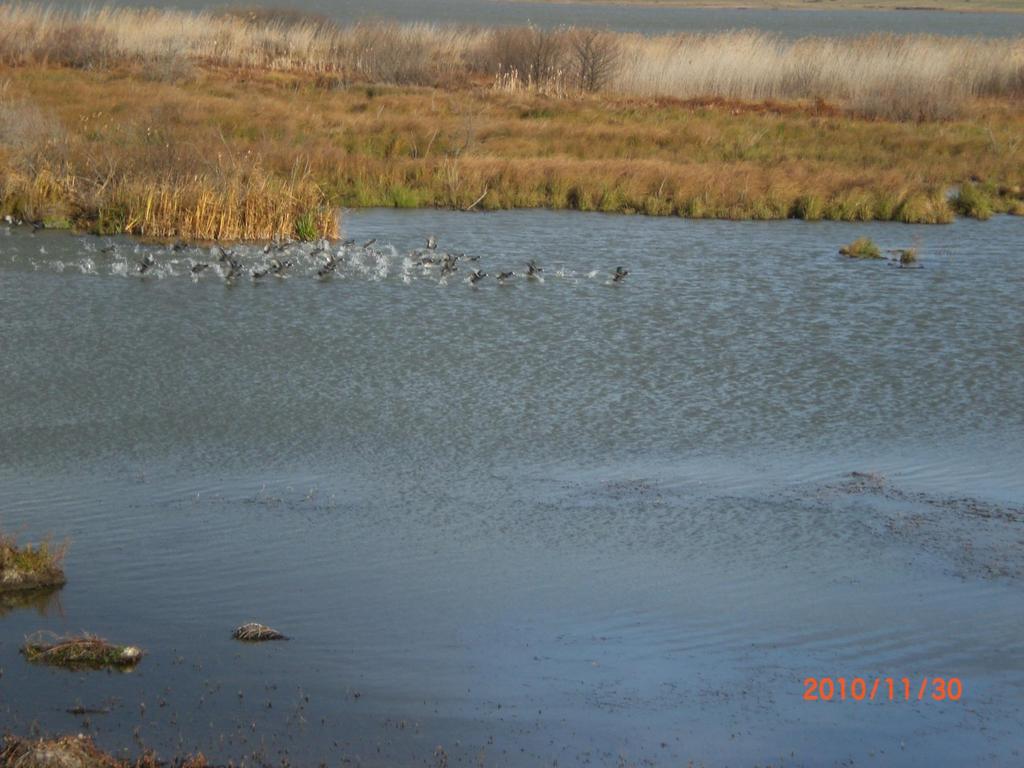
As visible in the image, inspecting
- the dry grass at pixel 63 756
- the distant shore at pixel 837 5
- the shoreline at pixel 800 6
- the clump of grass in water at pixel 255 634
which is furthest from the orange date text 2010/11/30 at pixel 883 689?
the distant shore at pixel 837 5

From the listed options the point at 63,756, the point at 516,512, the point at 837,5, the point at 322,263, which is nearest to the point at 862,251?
the point at 322,263

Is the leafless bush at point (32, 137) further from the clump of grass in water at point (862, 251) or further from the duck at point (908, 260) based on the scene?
the duck at point (908, 260)

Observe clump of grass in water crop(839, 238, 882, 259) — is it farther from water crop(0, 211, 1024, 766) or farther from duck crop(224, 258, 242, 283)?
duck crop(224, 258, 242, 283)

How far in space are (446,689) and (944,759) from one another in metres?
2.20

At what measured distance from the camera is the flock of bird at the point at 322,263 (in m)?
17.1

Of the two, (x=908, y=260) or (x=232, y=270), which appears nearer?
(x=232, y=270)

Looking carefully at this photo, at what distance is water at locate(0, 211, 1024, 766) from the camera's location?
20.8 ft

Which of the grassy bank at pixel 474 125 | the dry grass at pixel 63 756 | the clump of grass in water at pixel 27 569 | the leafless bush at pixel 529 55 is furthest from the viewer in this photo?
the leafless bush at pixel 529 55

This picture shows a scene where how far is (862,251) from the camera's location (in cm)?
1972

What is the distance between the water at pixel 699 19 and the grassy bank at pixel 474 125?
30248 millimetres

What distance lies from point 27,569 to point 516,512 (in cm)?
306

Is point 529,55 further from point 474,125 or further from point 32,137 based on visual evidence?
point 32,137

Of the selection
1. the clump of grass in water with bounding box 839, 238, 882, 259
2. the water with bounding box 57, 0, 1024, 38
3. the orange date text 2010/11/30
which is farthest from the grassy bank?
the water with bounding box 57, 0, 1024, 38

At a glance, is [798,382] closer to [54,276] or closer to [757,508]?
[757,508]
